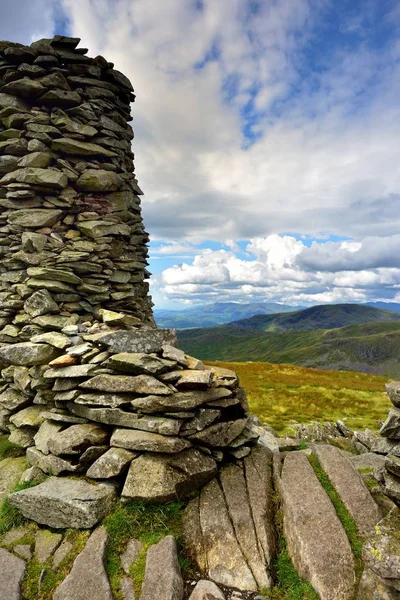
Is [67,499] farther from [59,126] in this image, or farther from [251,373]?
[251,373]

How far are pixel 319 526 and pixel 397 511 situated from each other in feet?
7.05

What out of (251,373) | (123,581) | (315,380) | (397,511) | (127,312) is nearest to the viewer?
(123,581)

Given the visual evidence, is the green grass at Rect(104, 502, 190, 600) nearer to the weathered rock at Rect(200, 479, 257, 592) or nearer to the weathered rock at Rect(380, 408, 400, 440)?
the weathered rock at Rect(200, 479, 257, 592)

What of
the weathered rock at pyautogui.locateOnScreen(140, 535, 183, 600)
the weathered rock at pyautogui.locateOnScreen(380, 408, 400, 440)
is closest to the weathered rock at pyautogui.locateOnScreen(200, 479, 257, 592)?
the weathered rock at pyautogui.locateOnScreen(140, 535, 183, 600)

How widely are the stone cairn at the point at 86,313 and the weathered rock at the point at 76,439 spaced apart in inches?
1.7

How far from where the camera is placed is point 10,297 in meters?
16.4

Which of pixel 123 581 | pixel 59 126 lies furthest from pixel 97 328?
pixel 59 126

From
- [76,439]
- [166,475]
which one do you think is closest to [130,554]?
[166,475]

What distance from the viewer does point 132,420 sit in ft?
36.3

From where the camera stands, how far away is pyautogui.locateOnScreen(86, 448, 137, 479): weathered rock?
10.3m

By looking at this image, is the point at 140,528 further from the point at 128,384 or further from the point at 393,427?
the point at 393,427

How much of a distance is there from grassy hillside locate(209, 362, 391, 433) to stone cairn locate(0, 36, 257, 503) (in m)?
17.6

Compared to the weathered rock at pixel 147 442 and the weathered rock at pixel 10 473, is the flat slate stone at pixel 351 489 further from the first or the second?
the weathered rock at pixel 10 473

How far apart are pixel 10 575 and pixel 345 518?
369 inches
